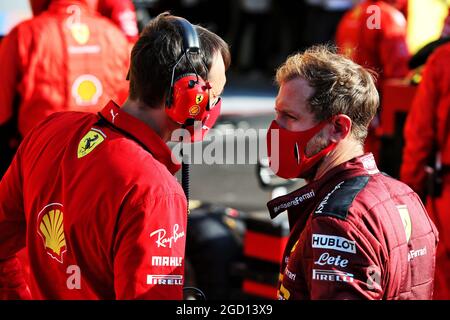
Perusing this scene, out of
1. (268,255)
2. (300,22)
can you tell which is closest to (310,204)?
(268,255)

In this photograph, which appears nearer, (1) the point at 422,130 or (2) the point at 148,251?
(2) the point at 148,251

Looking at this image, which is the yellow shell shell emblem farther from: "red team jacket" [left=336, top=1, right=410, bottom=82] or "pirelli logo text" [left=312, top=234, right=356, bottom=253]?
"red team jacket" [left=336, top=1, right=410, bottom=82]

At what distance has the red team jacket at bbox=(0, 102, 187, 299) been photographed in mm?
2156

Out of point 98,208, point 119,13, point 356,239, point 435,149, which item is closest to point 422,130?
point 435,149

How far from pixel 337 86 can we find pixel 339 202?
15.0 inches

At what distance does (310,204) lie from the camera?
2436mm

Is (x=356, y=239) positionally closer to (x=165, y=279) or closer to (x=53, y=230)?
(x=165, y=279)

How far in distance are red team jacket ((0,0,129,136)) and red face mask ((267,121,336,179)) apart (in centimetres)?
191

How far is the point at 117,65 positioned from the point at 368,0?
2796 millimetres

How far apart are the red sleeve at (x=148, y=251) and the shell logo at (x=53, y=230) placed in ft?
0.78

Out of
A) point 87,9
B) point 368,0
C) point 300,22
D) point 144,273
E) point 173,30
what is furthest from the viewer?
point 300,22

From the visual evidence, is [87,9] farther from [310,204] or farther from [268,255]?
[310,204]

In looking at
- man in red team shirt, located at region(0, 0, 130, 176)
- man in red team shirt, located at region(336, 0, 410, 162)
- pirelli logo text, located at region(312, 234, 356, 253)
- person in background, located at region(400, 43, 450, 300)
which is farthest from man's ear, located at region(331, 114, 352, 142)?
man in red team shirt, located at region(336, 0, 410, 162)

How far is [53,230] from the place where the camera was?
7.84ft
